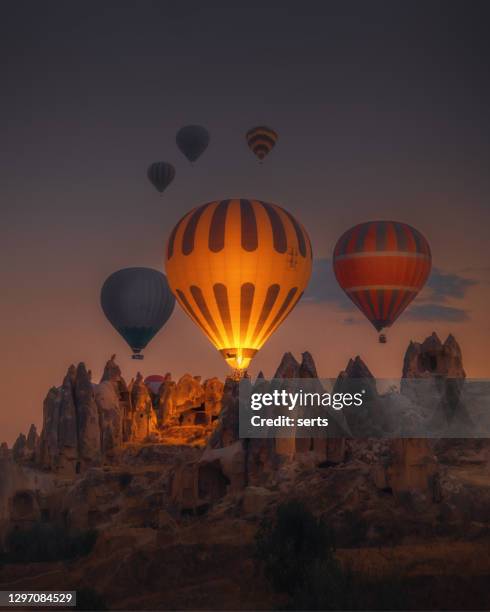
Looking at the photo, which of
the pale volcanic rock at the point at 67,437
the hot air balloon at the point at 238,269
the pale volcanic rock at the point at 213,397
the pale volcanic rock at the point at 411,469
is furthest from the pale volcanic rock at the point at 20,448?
the pale volcanic rock at the point at 411,469

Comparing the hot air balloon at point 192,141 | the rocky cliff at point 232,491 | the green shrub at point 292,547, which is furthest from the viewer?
the hot air balloon at point 192,141

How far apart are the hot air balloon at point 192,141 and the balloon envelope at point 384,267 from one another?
26.8 meters

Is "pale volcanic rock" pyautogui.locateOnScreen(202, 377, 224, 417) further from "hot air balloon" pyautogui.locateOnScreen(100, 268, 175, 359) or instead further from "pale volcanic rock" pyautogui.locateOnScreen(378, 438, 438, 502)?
"pale volcanic rock" pyautogui.locateOnScreen(378, 438, 438, 502)

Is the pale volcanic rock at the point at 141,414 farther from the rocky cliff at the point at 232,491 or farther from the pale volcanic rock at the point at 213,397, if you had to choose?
the pale volcanic rock at the point at 213,397

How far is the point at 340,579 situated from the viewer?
23.6m

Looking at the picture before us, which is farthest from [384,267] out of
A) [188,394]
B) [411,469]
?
[411,469]

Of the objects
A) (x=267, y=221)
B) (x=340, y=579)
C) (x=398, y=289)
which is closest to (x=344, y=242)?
(x=398, y=289)

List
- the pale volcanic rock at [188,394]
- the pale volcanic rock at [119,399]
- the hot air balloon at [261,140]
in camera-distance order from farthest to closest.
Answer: the pale volcanic rock at [188,394]
the hot air balloon at [261,140]
the pale volcanic rock at [119,399]

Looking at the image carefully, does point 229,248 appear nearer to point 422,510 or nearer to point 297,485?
point 297,485

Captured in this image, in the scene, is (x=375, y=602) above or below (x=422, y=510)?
below

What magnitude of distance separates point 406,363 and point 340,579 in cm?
3166

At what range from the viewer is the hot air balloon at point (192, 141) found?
8456 centimetres

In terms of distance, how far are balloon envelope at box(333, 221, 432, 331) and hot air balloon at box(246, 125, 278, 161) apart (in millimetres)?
14657

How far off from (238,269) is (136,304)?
87.9 feet
